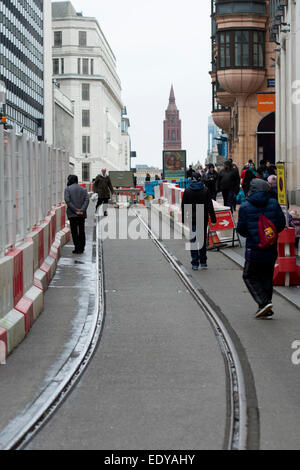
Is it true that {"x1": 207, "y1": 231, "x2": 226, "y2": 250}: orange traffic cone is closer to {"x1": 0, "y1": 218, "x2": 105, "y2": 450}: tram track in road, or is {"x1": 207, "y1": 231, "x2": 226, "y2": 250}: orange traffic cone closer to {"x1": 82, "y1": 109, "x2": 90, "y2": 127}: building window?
{"x1": 0, "y1": 218, "x2": 105, "y2": 450}: tram track in road

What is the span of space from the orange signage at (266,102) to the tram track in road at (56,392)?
118ft

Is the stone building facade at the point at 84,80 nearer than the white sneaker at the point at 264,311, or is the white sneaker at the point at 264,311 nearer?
the white sneaker at the point at 264,311

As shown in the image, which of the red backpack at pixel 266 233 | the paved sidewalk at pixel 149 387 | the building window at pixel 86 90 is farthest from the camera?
the building window at pixel 86 90

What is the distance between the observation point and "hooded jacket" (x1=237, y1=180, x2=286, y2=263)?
10914mm

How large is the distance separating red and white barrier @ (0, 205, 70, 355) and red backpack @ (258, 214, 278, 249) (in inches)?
114

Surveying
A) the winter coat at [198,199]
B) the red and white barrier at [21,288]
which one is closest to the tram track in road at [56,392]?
the red and white barrier at [21,288]

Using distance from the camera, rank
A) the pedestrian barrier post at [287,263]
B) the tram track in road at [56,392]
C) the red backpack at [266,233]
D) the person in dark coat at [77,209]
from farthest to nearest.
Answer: the person in dark coat at [77,209]
the pedestrian barrier post at [287,263]
the red backpack at [266,233]
the tram track in road at [56,392]

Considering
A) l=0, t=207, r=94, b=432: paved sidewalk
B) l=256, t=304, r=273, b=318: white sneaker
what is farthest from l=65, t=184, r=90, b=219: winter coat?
l=256, t=304, r=273, b=318: white sneaker

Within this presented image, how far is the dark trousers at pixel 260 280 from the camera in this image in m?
10.9

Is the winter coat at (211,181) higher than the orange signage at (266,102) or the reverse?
the reverse

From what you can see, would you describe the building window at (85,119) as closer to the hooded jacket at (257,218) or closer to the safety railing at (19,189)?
the safety railing at (19,189)

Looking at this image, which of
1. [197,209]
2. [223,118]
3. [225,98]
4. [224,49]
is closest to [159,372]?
[197,209]

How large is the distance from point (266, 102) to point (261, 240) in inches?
1430

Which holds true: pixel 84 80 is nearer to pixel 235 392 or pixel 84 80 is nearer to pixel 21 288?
pixel 21 288
